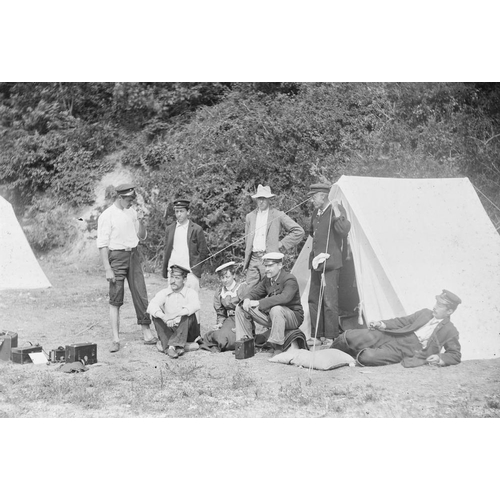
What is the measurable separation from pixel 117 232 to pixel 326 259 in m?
1.76

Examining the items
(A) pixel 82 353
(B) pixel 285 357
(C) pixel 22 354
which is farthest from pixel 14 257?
(B) pixel 285 357

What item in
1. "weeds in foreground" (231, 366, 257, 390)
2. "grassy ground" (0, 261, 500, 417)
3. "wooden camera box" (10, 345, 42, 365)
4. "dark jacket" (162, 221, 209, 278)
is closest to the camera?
"grassy ground" (0, 261, 500, 417)

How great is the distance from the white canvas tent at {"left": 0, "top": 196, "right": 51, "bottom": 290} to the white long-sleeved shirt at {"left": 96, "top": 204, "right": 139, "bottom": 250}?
34.2 inches

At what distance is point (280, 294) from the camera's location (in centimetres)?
587

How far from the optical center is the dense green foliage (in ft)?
20.1

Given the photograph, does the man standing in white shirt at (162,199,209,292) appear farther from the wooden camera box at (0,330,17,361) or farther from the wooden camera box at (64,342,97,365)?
the wooden camera box at (0,330,17,361)

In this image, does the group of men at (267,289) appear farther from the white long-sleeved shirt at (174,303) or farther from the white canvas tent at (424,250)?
the white canvas tent at (424,250)

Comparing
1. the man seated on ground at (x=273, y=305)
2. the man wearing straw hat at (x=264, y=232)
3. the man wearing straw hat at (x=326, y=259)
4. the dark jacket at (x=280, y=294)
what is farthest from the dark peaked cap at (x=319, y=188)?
the dark jacket at (x=280, y=294)

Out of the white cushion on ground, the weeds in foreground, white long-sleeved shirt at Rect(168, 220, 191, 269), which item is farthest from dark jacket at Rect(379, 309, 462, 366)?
white long-sleeved shirt at Rect(168, 220, 191, 269)

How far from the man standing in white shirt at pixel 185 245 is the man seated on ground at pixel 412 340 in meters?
1.35

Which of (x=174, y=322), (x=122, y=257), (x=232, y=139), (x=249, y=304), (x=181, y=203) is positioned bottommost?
(x=174, y=322)

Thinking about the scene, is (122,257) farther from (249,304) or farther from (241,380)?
(241,380)

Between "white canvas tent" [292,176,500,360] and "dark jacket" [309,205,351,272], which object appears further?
"dark jacket" [309,205,351,272]

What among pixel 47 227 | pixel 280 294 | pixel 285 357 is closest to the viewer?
pixel 285 357
